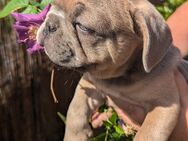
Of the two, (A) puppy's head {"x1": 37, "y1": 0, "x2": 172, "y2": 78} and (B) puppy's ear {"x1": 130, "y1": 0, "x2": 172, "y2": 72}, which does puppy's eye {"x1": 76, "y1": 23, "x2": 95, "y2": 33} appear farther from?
(B) puppy's ear {"x1": 130, "y1": 0, "x2": 172, "y2": 72}

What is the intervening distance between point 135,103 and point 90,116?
30 cm

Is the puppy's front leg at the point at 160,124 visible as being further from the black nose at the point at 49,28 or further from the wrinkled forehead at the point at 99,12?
the black nose at the point at 49,28

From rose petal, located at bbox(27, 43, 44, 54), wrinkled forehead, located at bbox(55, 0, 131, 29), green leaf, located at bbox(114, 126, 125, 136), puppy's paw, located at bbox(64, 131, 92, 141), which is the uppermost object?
wrinkled forehead, located at bbox(55, 0, 131, 29)

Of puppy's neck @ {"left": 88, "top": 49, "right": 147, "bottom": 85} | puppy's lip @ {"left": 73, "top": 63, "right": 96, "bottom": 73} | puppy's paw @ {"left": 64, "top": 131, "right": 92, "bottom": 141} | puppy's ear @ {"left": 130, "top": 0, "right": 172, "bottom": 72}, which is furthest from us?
puppy's paw @ {"left": 64, "top": 131, "right": 92, "bottom": 141}

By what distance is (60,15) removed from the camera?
249 cm

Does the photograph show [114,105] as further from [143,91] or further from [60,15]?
[60,15]

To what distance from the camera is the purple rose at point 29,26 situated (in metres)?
2.45

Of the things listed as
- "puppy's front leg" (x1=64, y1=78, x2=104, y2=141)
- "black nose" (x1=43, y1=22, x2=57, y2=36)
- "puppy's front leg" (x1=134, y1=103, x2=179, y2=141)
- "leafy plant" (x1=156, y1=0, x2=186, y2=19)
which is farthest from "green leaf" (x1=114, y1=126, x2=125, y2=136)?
"leafy plant" (x1=156, y1=0, x2=186, y2=19)

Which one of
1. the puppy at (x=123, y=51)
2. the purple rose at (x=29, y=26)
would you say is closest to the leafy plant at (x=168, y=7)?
the puppy at (x=123, y=51)

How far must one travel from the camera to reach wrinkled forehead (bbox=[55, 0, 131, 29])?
2418 mm

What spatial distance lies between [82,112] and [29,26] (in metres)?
0.59

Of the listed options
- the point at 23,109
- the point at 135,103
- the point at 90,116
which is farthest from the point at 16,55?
the point at 135,103

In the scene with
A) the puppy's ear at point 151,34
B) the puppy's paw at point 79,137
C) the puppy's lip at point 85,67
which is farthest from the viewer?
the puppy's paw at point 79,137

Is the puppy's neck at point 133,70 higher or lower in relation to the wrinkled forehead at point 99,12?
lower
